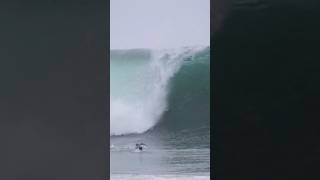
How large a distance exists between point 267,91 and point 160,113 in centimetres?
92

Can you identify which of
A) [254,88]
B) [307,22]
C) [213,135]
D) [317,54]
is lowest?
[213,135]

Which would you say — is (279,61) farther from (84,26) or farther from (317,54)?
(84,26)

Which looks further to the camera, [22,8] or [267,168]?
[22,8]

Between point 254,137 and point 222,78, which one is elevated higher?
point 222,78

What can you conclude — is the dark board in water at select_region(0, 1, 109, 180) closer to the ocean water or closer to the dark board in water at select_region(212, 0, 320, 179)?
the ocean water

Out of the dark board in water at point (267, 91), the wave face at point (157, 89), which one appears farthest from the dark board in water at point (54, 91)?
the dark board in water at point (267, 91)

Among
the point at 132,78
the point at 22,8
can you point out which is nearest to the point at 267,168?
the point at 132,78

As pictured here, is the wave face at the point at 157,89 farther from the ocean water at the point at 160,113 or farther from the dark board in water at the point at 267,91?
the dark board in water at the point at 267,91

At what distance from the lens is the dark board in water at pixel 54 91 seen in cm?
458

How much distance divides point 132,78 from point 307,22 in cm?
155

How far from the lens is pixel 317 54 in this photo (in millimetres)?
4340

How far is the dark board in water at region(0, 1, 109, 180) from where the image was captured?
4578 millimetres

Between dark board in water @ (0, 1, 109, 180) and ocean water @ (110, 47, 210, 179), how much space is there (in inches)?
5.4

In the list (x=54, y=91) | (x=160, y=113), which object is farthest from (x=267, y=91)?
(x=54, y=91)
